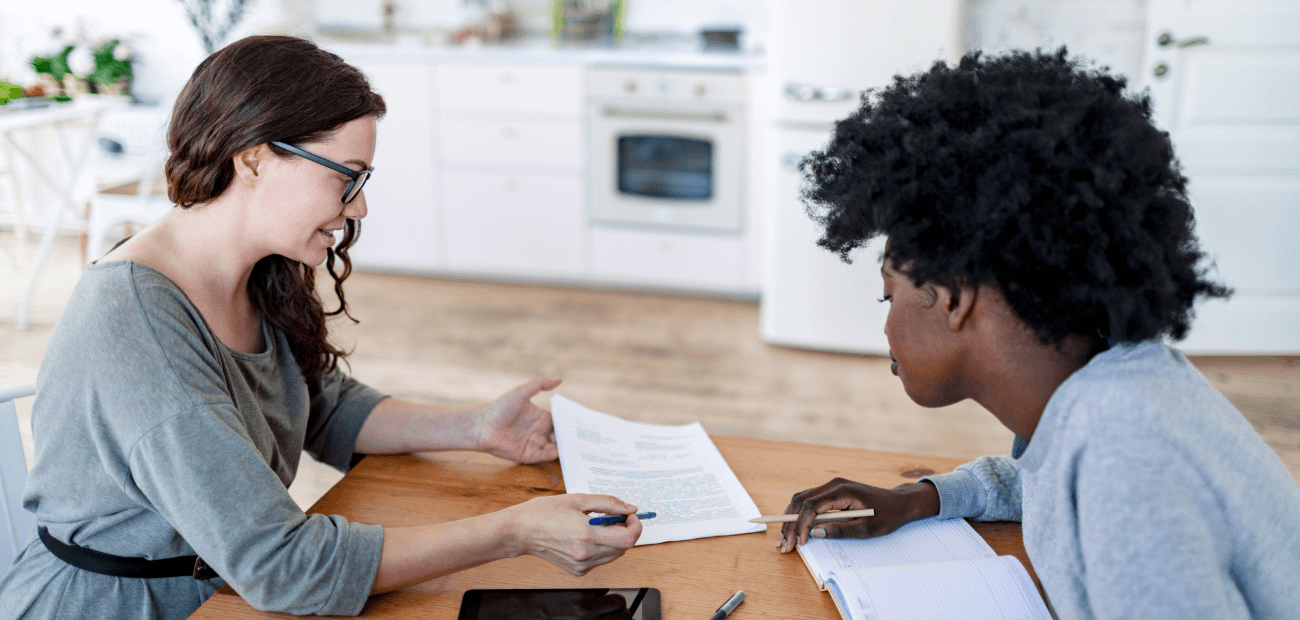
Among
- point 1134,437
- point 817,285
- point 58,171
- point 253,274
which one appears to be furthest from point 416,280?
point 1134,437

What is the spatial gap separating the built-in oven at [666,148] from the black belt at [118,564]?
2966mm

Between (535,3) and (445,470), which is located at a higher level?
(535,3)

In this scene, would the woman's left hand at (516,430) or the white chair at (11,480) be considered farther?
the woman's left hand at (516,430)

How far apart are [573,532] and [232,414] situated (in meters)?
0.35

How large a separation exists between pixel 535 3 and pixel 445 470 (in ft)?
11.9

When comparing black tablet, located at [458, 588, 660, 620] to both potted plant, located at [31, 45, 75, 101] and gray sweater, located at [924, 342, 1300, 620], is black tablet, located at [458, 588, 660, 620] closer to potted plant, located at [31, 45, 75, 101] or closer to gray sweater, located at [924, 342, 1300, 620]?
gray sweater, located at [924, 342, 1300, 620]

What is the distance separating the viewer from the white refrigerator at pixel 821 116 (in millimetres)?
2994

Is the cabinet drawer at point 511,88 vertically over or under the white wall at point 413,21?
under

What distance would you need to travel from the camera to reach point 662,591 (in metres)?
0.84

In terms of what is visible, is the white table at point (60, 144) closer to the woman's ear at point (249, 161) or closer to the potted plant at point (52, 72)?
the potted plant at point (52, 72)

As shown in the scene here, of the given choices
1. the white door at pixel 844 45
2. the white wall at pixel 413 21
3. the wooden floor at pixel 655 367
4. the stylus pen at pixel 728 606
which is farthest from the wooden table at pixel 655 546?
the white wall at pixel 413 21

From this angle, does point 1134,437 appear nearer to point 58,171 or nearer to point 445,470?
point 445,470

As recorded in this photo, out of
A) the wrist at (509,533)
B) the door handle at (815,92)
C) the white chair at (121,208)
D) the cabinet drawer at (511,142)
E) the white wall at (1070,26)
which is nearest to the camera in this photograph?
the wrist at (509,533)

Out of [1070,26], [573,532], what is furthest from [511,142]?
[573,532]
